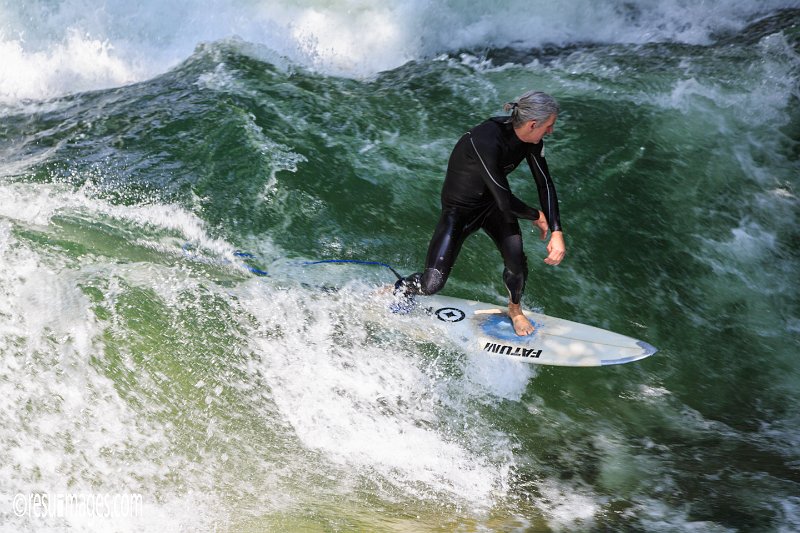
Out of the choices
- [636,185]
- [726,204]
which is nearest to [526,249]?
[636,185]

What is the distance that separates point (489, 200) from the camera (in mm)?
4926

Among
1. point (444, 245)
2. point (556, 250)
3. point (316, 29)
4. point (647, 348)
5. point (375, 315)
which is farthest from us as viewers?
point (316, 29)

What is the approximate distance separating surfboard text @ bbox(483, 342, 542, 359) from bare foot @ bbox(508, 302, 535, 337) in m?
0.12

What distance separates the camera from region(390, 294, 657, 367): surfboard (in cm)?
515

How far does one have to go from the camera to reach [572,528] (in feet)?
13.8

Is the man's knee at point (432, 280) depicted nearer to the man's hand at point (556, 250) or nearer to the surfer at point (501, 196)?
the surfer at point (501, 196)

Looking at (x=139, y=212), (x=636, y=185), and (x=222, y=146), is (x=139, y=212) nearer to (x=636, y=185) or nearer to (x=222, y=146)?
(x=222, y=146)

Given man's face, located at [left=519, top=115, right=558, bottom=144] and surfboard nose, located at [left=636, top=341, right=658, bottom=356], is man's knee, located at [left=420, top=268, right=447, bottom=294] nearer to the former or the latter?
man's face, located at [left=519, top=115, right=558, bottom=144]

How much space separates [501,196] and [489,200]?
376 millimetres

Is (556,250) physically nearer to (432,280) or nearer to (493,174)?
(493,174)

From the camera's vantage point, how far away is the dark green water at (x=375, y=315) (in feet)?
14.5
